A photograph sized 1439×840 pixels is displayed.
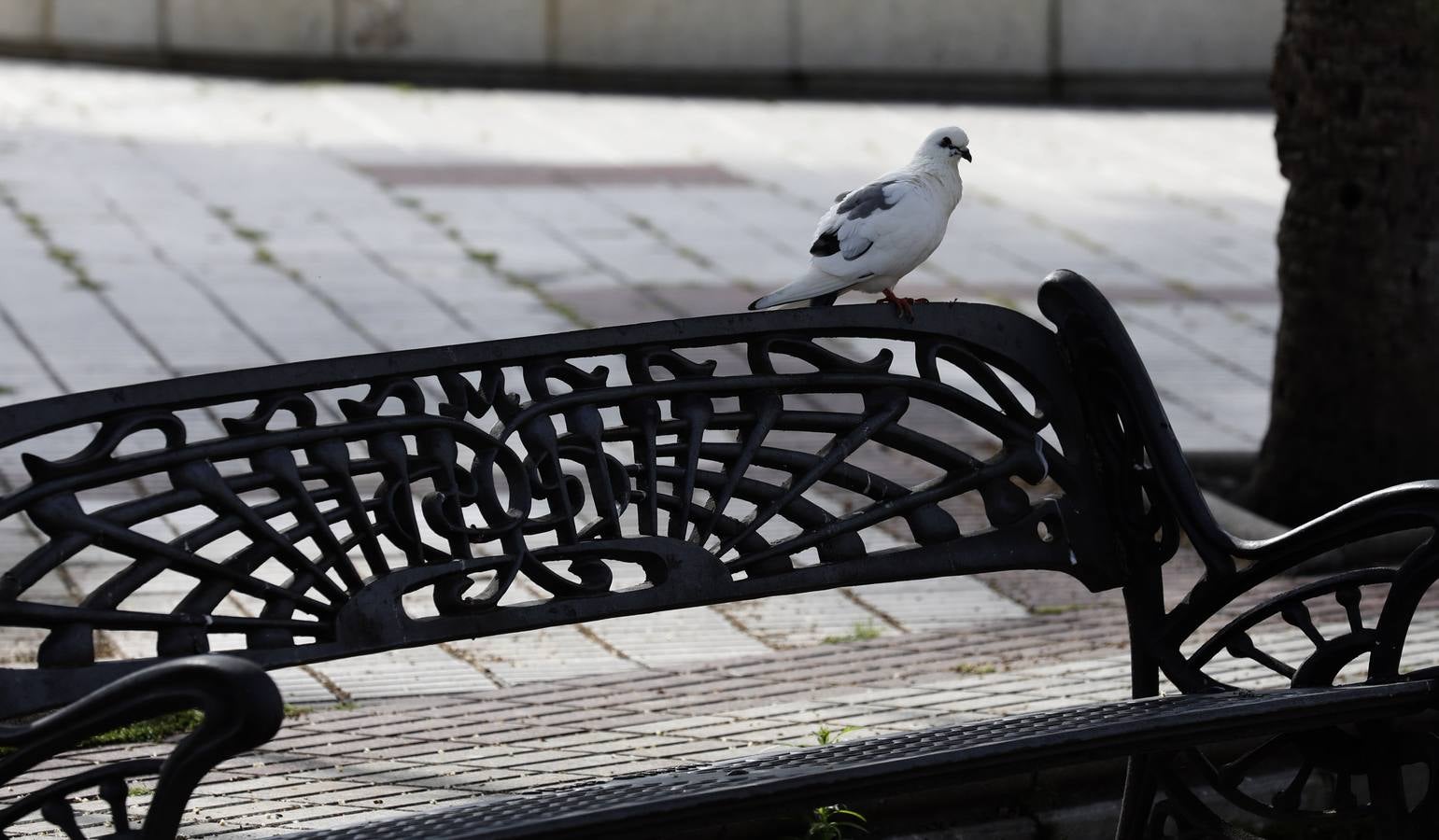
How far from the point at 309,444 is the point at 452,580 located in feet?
0.87

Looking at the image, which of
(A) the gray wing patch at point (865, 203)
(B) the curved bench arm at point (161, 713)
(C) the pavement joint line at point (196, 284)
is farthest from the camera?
(C) the pavement joint line at point (196, 284)

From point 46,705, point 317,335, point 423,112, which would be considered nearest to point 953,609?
point 46,705

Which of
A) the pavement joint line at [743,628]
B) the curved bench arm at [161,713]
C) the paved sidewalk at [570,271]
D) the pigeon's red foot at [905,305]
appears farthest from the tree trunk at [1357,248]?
the curved bench arm at [161,713]

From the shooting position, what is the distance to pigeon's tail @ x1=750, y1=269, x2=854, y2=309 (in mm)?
3199

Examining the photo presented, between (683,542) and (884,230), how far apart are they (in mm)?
615

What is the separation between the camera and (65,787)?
2.25 metres

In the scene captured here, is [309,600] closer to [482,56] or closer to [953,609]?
[953,609]

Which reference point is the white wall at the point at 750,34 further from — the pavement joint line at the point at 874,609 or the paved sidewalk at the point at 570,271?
the pavement joint line at the point at 874,609

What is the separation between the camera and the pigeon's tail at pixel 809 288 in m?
3.20

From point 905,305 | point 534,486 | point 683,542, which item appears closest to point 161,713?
point 534,486

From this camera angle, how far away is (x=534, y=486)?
2803 millimetres

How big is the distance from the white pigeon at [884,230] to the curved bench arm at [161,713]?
4.05 ft

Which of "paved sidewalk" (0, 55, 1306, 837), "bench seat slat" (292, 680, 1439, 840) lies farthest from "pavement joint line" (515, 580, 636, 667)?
"bench seat slat" (292, 680, 1439, 840)

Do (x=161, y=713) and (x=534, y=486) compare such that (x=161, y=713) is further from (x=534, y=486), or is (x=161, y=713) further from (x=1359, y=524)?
(x=1359, y=524)
